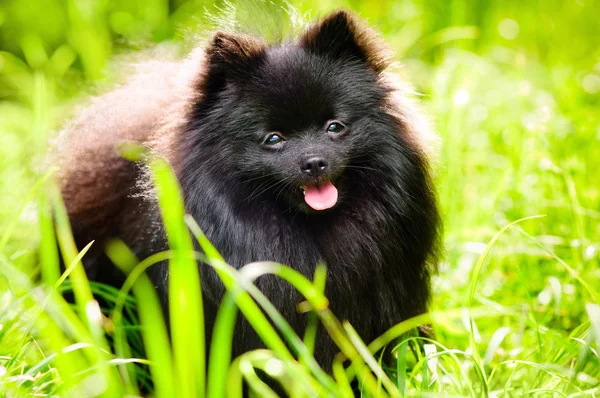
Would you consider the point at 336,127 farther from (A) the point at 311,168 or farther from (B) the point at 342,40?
(B) the point at 342,40

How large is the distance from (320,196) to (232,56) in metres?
0.64

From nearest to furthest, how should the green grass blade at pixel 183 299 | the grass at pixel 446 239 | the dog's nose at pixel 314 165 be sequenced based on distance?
the green grass blade at pixel 183 299 < the grass at pixel 446 239 < the dog's nose at pixel 314 165

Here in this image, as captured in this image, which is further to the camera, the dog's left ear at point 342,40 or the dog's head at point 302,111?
the dog's left ear at point 342,40

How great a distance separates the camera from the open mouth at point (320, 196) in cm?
279

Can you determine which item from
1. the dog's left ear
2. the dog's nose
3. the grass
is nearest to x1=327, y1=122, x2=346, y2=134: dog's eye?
the dog's nose

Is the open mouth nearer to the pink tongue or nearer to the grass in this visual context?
the pink tongue

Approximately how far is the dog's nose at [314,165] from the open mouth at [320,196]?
116 mm

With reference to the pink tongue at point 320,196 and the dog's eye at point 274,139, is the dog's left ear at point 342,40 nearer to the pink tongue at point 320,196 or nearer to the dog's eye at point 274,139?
the dog's eye at point 274,139

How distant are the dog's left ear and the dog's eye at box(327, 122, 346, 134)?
0.28 metres

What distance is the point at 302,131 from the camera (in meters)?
2.78

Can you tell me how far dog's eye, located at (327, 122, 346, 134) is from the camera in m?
2.81

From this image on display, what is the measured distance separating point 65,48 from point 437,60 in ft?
9.70

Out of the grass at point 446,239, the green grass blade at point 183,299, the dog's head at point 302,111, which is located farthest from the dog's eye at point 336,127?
the green grass blade at point 183,299

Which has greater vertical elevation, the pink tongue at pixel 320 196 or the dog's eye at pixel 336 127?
the dog's eye at pixel 336 127
